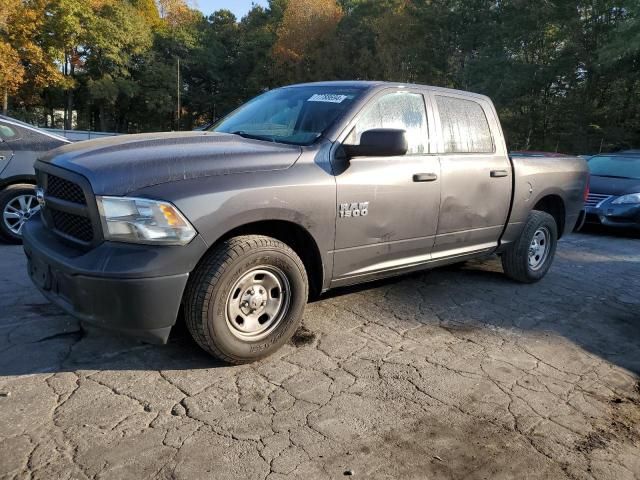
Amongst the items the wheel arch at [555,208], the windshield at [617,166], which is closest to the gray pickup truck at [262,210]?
the wheel arch at [555,208]

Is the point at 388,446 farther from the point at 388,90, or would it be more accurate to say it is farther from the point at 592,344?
the point at 388,90

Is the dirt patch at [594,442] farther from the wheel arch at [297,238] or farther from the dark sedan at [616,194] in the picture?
the dark sedan at [616,194]

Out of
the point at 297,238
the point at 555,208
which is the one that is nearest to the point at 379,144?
the point at 297,238

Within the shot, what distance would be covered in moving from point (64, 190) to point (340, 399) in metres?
2.06

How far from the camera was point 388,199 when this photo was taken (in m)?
3.79

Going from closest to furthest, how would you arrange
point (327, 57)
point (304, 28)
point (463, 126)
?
point (463, 126)
point (327, 57)
point (304, 28)

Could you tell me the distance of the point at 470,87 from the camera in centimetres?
3106

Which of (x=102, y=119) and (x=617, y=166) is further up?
(x=102, y=119)

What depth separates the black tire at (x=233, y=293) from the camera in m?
2.97

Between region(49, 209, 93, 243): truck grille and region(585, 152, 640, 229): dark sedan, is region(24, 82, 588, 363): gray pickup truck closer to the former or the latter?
region(49, 209, 93, 243): truck grille

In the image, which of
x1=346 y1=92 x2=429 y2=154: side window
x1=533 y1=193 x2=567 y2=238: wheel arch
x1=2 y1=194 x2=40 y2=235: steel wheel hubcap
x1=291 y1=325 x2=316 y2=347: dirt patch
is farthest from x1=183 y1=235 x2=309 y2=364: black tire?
x1=2 y1=194 x2=40 y2=235: steel wheel hubcap

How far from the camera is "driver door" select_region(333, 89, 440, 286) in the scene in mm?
3605

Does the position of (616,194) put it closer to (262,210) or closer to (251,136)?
(251,136)

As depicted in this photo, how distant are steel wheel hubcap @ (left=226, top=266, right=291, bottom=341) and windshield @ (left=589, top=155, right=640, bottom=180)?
858 centimetres
